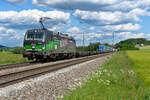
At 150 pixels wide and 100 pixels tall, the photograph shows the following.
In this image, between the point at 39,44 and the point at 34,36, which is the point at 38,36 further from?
the point at 39,44

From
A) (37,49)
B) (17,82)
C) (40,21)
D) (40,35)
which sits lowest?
(17,82)

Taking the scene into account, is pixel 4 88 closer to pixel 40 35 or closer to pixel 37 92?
pixel 37 92

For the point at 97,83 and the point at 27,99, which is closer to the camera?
the point at 27,99

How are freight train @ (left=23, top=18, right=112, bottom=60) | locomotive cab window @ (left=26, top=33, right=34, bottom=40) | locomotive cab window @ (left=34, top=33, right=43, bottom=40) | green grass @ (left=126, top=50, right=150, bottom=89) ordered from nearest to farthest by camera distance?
green grass @ (left=126, top=50, right=150, bottom=89) → freight train @ (left=23, top=18, right=112, bottom=60) → locomotive cab window @ (left=34, top=33, right=43, bottom=40) → locomotive cab window @ (left=26, top=33, right=34, bottom=40)

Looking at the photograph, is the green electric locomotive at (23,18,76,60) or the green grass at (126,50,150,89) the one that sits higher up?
the green electric locomotive at (23,18,76,60)

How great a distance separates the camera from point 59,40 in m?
24.7

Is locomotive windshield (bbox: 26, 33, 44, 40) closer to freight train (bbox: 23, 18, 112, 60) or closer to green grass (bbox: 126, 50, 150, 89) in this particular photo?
freight train (bbox: 23, 18, 112, 60)

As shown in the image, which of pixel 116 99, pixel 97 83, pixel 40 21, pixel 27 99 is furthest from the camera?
pixel 40 21

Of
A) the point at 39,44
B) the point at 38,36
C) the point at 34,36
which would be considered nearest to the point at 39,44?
the point at 39,44

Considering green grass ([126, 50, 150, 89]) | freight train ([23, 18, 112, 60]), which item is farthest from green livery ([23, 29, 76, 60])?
green grass ([126, 50, 150, 89])

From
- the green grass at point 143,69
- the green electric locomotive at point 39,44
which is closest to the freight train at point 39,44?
the green electric locomotive at point 39,44

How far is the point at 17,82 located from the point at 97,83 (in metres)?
3.99

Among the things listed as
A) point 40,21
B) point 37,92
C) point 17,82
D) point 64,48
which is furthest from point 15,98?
point 64,48

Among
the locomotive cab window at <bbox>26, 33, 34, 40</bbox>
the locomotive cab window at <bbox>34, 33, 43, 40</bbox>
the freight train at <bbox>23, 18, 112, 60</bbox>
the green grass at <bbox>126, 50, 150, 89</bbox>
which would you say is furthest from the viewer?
the locomotive cab window at <bbox>26, 33, 34, 40</bbox>
